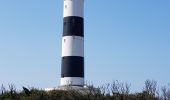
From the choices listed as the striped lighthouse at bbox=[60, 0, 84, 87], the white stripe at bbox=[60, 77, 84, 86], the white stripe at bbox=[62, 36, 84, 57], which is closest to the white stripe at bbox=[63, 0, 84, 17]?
the striped lighthouse at bbox=[60, 0, 84, 87]

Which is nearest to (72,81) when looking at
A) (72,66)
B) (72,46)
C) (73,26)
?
(72,66)

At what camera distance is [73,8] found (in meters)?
28.3

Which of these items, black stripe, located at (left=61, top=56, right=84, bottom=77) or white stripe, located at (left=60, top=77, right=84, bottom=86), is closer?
white stripe, located at (left=60, top=77, right=84, bottom=86)

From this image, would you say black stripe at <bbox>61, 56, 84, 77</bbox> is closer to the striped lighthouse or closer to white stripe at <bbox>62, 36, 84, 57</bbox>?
the striped lighthouse

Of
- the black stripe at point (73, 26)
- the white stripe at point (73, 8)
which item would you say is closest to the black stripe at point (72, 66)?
the black stripe at point (73, 26)

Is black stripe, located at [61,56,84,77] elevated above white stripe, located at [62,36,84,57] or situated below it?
below

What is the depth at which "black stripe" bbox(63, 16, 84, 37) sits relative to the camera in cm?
2780

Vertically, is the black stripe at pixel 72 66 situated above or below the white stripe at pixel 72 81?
above

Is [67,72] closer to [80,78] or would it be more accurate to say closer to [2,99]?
[80,78]

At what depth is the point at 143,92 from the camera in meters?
18.3

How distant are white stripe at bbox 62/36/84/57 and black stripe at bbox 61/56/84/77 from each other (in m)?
0.30

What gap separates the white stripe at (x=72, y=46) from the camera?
1085 inches

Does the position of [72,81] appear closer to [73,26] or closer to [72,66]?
[72,66]

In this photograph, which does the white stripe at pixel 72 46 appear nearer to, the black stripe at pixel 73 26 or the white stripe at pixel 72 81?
the black stripe at pixel 73 26
